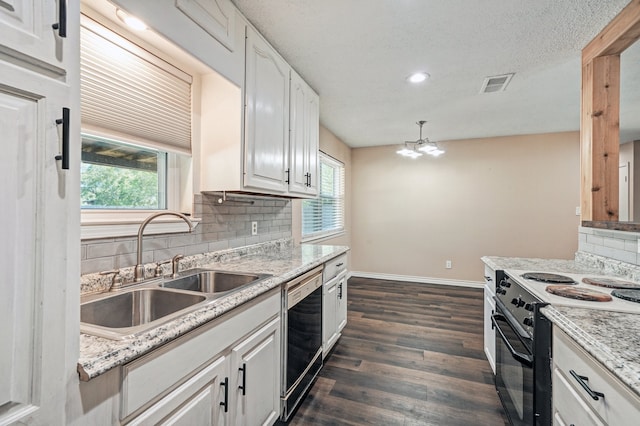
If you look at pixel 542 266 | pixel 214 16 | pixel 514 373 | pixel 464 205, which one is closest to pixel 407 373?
pixel 514 373

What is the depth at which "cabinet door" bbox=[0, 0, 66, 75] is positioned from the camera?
22.8 inches

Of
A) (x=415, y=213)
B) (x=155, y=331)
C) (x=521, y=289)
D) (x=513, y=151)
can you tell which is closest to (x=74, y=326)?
(x=155, y=331)

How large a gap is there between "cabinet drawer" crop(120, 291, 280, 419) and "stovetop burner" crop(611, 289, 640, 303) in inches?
63.5

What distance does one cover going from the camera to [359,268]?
5453 millimetres

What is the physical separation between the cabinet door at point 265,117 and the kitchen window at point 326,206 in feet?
4.59

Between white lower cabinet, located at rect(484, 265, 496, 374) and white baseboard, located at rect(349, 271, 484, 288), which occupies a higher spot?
white lower cabinet, located at rect(484, 265, 496, 374)

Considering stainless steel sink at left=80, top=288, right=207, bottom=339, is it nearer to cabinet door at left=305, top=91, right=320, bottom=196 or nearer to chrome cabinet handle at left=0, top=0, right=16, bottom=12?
chrome cabinet handle at left=0, top=0, right=16, bottom=12

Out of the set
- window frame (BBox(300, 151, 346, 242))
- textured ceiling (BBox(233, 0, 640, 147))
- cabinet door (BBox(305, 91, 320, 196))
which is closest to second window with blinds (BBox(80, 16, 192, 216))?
textured ceiling (BBox(233, 0, 640, 147))

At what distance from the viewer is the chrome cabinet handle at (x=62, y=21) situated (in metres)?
0.65

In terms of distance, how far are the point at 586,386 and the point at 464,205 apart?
4279mm

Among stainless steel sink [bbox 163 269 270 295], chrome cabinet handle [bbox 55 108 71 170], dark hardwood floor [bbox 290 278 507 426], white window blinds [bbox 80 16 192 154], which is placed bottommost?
dark hardwood floor [bbox 290 278 507 426]

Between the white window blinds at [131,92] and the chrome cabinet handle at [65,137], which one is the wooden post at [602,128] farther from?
the chrome cabinet handle at [65,137]

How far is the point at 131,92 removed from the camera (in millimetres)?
1492

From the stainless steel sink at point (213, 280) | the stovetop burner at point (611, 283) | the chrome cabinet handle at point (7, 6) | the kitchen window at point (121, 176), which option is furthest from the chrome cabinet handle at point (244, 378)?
the stovetop burner at point (611, 283)
